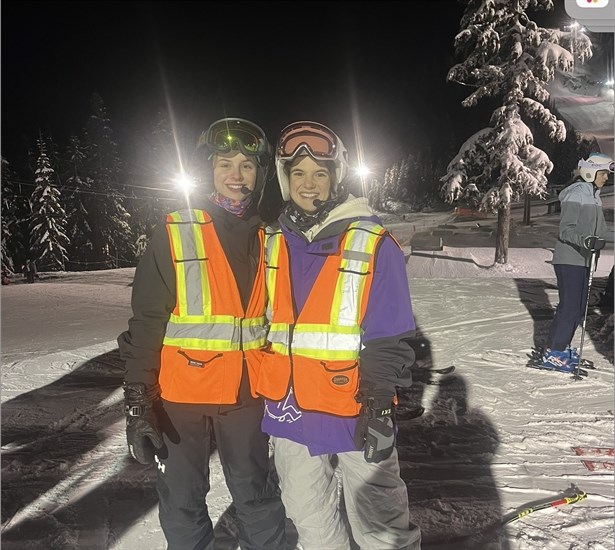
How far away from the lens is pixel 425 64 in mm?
65062

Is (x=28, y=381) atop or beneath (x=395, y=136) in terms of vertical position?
beneath

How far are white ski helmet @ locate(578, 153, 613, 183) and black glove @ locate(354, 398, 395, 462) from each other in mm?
4296

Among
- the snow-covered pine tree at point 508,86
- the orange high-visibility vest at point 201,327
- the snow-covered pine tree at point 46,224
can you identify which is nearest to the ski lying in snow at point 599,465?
the orange high-visibility vest at point 201,327

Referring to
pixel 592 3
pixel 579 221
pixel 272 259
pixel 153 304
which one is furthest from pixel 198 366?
pixel 579 221

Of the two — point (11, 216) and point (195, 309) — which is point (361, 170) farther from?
point (11, 216)

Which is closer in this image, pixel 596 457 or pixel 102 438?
pixel 596 457

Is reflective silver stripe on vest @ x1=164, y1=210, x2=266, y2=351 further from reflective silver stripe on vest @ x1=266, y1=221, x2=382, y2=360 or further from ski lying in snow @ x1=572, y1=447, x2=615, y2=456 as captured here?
ski lying in snow @ x1=572, y1=447, x2=615, y2=456

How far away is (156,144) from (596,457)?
38.5 meters

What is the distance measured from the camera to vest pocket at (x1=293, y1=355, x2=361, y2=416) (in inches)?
82.7

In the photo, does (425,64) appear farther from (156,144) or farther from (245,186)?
(245,186)

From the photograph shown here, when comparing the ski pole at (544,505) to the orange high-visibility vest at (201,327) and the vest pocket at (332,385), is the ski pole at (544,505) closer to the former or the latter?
the vest pocket at (332,385)

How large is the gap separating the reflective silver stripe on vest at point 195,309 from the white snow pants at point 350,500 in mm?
596

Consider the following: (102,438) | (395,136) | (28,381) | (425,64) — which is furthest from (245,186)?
(425,64)

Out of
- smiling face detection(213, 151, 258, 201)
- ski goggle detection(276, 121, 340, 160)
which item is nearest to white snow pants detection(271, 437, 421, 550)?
smiling face detection(213, 151, 258, 201)
